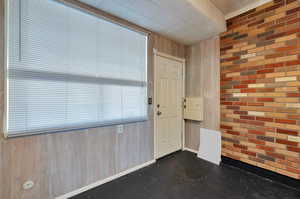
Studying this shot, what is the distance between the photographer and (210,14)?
2152mm

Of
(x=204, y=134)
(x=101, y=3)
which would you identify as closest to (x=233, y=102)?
(x=204, y=134)

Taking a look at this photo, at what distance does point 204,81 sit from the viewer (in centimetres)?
294

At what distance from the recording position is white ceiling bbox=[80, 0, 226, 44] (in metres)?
1.81

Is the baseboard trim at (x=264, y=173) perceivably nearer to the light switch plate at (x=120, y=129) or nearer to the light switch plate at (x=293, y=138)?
the light switch plate at (x=293, y=138)

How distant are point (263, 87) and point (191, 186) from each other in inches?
75.2

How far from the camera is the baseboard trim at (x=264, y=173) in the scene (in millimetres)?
1885

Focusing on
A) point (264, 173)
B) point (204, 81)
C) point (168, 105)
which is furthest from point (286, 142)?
point (168, 105)

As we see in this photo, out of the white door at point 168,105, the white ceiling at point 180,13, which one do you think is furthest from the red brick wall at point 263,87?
the white door at point 168,105

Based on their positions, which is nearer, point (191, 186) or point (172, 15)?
point (191, 186)

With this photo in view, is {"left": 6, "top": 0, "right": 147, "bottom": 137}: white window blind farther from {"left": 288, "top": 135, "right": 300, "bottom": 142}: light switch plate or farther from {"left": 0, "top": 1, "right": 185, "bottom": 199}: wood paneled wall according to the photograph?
{"left": 288, "top": 135, "right": 300, "bottom": 142}: light switch plate

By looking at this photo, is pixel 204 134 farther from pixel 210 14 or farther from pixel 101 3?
pixel 101 3

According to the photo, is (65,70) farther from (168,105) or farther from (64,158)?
(168,105)

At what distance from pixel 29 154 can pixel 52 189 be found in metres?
0.52

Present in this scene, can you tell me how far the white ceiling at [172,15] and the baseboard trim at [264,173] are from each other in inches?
98.4
